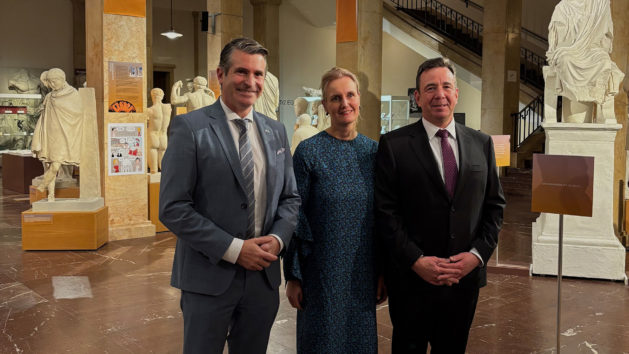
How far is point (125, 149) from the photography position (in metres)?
8.36

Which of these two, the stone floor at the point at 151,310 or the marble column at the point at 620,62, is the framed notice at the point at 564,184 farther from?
the marble column at the point at 620,62

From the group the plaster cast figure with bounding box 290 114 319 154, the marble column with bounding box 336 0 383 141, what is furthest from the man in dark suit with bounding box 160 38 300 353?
the marble column with bounding box 336 0 383 141

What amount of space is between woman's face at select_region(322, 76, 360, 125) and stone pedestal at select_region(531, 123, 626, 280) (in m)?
4.23

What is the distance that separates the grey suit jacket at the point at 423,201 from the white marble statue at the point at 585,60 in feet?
13.4

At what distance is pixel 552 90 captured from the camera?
6.45 metres

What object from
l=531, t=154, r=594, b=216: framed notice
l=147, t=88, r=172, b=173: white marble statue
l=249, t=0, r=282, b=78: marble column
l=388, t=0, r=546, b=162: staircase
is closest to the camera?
l=531, t=154, r=594, b=216: framed notice

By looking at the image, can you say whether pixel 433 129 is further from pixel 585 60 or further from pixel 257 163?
pixel 585 60

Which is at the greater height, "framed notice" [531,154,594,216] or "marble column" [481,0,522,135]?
"marble column" [481,0,522,135]

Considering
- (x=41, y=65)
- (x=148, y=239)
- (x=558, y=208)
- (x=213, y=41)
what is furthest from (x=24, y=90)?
(x=558, y=208)

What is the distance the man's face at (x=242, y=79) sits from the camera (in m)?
2.24

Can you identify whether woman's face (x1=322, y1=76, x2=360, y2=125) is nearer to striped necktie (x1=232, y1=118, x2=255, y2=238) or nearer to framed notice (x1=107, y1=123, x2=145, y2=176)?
striped necktie (x1=232, y1=118, x2=255, y2=238)

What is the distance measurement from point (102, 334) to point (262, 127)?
9.19ft

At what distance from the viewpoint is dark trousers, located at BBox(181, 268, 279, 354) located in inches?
89.8

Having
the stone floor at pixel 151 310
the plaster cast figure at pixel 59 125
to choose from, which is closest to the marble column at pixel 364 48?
the stone floor at pixel 151 310
